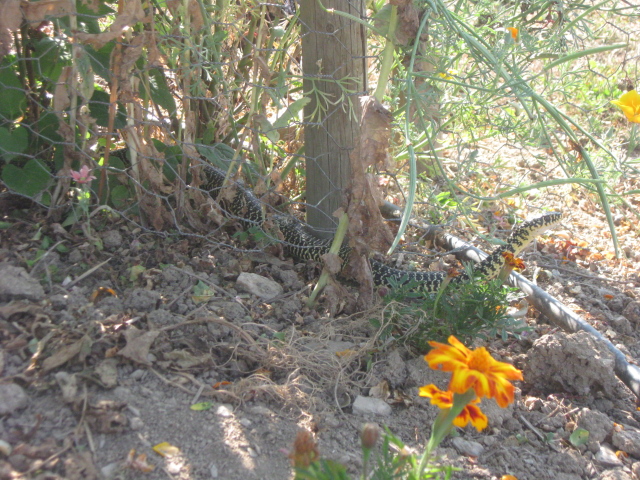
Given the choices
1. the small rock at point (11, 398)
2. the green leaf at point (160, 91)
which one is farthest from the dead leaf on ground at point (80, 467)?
the green leaf at point (160, 91)

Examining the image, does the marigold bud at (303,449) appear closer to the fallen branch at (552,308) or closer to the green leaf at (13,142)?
the fallen branch at (552,308)

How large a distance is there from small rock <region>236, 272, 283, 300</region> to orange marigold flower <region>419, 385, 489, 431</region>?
1.55m

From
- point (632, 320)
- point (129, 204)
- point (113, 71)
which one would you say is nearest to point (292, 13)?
point (113, 71)

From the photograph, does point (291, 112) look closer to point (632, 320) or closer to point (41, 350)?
point (41, 350)

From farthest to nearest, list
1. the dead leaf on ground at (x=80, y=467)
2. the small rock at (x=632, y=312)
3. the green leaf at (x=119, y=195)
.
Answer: the small rock at (x=632, y=312) → the green leaf at (x=119, y=195) → the dead leaf on ground at (x=80, y=467)

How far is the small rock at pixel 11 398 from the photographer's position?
5.65 feet

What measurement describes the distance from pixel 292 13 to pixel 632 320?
2681 millimetres

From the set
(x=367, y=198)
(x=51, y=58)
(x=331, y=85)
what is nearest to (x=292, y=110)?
(x=331, y=85)

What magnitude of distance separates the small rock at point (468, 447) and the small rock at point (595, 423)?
482mm

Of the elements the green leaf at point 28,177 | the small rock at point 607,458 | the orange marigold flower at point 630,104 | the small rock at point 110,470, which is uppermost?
the orange marigold flower at point 630,104

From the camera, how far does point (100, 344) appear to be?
207 centimetres

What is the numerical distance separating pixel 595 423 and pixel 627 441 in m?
0.13

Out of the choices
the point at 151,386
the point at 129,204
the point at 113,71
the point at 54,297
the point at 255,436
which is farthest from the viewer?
the point at 129,204

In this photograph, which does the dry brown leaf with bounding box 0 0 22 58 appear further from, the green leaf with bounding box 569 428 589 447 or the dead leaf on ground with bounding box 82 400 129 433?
the green leaf with bounding box 569 428 589 447
